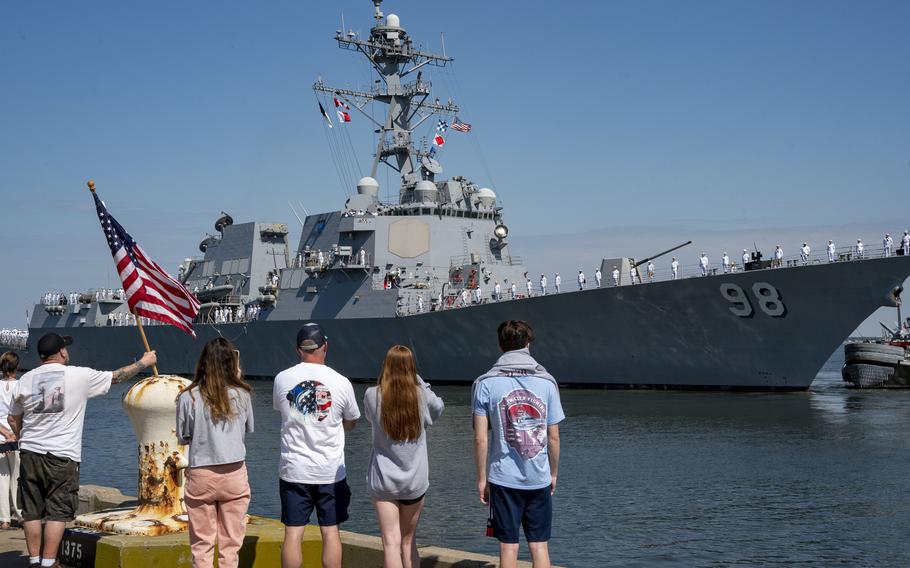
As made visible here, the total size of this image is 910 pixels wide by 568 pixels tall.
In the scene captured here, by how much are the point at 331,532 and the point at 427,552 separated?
0.78 meters

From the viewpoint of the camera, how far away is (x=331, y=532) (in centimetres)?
465

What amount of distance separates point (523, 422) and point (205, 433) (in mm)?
1538

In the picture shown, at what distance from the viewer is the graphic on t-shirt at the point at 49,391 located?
4969 millimetres

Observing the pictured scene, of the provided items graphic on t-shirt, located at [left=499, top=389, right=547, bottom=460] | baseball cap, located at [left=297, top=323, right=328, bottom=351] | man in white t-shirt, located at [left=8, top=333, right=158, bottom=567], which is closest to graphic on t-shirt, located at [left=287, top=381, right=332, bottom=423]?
baseball cap, located at [left=297, top=323, right=328, bottom=351]

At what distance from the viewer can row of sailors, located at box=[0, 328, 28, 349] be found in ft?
158

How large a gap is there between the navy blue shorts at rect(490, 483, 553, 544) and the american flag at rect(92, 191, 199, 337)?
290 cm

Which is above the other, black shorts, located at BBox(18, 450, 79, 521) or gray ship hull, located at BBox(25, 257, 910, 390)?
gray ship hull, located at BBox(25, 257, 910, 390)

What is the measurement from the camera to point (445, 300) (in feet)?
86.7

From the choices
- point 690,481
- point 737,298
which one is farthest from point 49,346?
point 737,298

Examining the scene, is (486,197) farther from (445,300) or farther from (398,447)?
(398,447)

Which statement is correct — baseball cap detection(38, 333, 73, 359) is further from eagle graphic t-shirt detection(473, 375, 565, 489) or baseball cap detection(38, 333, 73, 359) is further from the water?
the water

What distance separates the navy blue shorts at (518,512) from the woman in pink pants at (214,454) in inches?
50.3

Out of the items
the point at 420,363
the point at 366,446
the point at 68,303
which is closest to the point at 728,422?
the point at 366,446

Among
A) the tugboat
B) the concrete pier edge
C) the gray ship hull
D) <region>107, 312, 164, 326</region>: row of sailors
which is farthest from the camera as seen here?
<region>107, 312, 164, 326</region>: row of sailors
